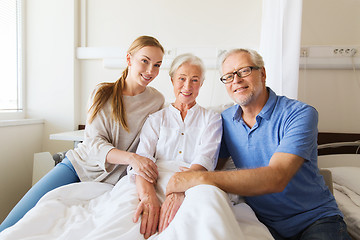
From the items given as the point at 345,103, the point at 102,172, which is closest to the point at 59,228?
the point at 102,172

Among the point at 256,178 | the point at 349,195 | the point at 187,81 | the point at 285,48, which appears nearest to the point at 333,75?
the point at 285,48

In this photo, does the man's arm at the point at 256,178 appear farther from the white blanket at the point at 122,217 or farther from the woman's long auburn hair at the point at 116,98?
the woman's long auburn hair at the point at 116,98

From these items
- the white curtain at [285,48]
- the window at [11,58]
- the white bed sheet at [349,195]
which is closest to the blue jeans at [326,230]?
the white bed sheet at [349,195]

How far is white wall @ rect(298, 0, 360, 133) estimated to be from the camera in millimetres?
2225

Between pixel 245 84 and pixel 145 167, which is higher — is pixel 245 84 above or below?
above

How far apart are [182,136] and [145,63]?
0.55 m

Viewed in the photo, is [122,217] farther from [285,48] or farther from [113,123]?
[285,48]

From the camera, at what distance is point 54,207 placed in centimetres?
113

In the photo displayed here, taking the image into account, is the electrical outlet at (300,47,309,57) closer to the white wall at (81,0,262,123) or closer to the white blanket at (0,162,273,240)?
the white wall at (81,0,262,123)

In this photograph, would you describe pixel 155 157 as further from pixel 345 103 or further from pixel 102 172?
pixel 345 103

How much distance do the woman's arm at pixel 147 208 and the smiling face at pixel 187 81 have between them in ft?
1.73

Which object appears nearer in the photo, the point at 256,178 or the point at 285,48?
the point at 256,178

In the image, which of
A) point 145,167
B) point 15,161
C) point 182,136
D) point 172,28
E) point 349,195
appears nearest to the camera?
point 145,167

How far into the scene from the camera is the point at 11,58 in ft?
8.78
